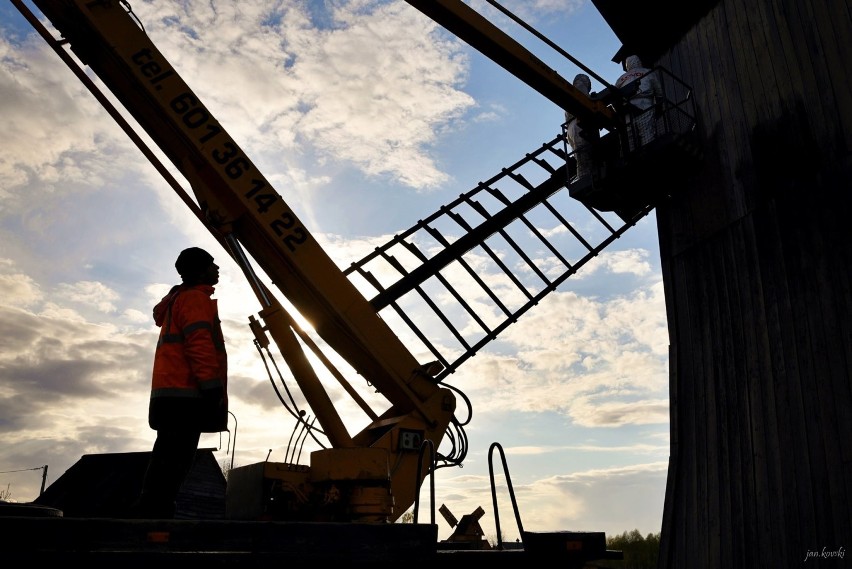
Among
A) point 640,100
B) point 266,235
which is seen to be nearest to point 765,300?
point 640,100

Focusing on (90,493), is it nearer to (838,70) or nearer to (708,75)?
(708,75)

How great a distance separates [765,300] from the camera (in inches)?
292

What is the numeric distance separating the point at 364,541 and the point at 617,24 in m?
10.4

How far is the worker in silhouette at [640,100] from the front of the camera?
9.39 meters

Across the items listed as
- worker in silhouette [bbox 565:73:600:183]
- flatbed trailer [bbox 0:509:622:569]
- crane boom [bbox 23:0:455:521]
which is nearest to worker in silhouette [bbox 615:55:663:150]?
worker in silhouette [bbox 565:73:600:183]

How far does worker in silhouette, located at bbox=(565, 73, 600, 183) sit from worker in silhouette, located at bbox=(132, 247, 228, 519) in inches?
279

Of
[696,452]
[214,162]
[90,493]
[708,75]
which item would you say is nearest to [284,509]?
[214,162]

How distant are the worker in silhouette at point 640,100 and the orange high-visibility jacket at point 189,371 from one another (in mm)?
7177

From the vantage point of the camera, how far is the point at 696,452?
8.08 m

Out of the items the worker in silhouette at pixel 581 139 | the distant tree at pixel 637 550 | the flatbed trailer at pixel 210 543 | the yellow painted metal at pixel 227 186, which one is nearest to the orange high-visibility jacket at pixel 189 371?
the flatbed trailer at pixel 210 543

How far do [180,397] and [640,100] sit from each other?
8099 mm

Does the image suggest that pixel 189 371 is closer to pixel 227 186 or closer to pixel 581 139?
pixel 227 186

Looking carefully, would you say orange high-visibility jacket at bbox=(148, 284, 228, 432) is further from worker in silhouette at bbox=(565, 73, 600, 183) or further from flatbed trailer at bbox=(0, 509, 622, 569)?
worker in silhouette at bbox=(565, 73, 600, 183)

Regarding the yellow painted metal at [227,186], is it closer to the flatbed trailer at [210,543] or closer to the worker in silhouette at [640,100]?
the flatbed trailer at [210,543]
